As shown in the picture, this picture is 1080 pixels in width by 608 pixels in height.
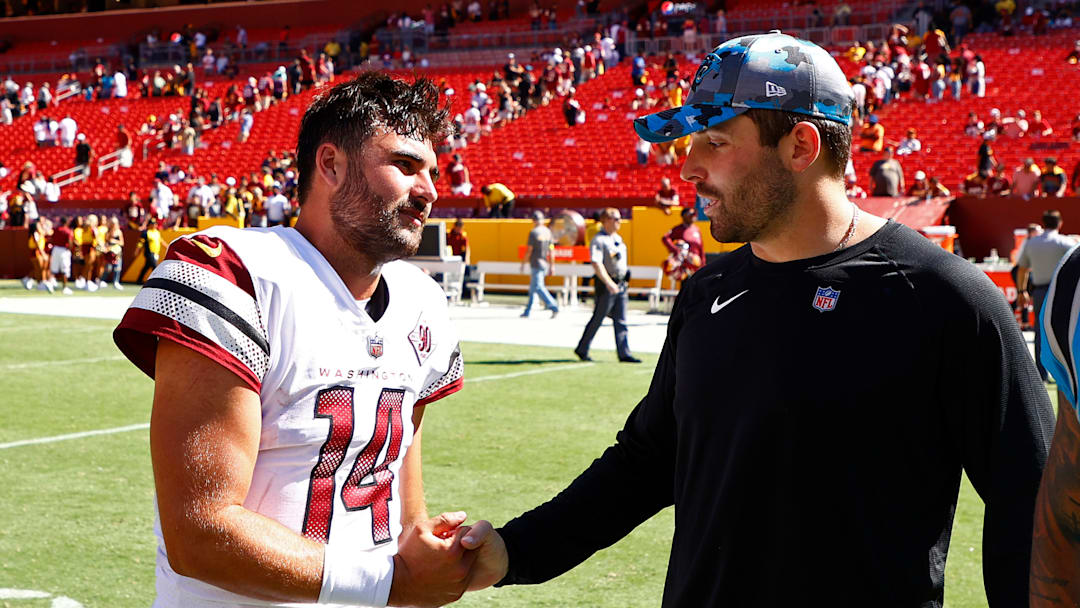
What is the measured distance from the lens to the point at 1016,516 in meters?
2.05

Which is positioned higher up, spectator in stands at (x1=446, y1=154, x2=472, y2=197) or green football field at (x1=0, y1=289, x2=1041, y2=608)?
green football field at (x1=0, y1=289, x2=1041, y2=608)

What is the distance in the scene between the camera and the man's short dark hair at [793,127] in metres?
2.33

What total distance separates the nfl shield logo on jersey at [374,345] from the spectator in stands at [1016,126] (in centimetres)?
2717

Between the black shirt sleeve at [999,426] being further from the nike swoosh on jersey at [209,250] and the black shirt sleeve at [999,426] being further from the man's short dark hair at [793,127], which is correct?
the nike swoosh on jersey at [209,250]

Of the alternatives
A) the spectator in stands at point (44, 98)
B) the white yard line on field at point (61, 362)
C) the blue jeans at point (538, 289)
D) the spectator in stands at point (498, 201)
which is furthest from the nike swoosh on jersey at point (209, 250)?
the spectator in stands at point (44, 98)

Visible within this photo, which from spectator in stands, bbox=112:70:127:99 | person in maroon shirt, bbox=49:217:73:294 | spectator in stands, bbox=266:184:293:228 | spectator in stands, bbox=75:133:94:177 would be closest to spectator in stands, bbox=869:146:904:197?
spectator in stands, bbox=266:184:293:228

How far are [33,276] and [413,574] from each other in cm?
2589

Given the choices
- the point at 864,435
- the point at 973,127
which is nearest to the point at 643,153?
the point at 973,127

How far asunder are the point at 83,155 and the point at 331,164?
127 feet

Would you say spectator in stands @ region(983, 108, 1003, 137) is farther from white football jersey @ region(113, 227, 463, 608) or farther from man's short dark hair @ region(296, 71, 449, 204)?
white football jersey @ region(113, 227, 463, 608)

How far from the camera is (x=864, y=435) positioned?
7.09ft

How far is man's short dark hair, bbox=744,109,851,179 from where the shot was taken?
2.33 meters

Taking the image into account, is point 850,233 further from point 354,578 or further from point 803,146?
point 354,578

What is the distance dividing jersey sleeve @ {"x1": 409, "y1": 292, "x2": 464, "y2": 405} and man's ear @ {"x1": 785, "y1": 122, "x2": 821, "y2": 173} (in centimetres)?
84
